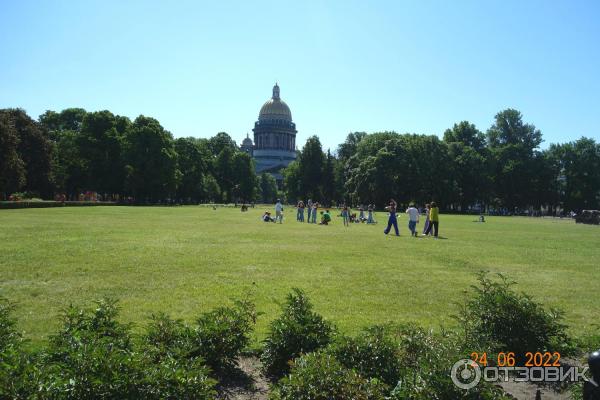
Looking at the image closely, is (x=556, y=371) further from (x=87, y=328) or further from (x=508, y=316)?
(x=87, y=328)

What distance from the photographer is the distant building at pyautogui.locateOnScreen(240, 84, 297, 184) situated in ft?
587

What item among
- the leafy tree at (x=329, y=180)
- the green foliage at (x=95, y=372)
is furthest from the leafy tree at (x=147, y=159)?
the green foliage at (x=95, y=372)

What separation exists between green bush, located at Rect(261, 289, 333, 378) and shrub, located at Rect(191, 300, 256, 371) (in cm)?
37

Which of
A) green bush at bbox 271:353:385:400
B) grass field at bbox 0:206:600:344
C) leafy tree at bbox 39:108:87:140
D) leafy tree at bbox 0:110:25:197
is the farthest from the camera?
leafy tree at bbox 39:108:87:140

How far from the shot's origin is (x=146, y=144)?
243 feet

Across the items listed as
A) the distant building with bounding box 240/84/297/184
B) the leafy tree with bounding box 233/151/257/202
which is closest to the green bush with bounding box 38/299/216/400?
the leafy tree with bounding box 233/151/257/202

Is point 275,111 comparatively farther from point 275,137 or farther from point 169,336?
point 169,336

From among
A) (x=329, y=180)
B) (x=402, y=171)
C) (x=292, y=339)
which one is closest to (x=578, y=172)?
(x=402, y=171)

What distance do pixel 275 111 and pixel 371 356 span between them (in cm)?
17834

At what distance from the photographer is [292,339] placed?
5.70 metres

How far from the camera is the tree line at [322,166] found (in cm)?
6888

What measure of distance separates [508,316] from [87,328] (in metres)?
5.04

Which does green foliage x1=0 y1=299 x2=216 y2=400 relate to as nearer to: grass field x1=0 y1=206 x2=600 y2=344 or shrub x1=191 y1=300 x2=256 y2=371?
shrub x1=191 y1=300 x2=256 y2=371

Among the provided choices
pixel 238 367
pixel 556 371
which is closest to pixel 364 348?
pixel 238 367
